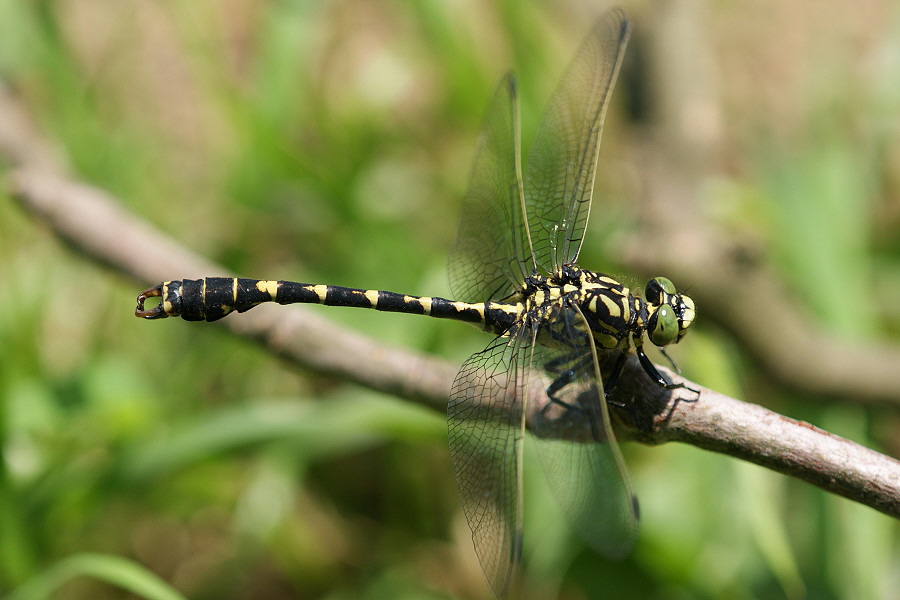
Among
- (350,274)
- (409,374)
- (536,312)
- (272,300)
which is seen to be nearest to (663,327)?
(536,312)

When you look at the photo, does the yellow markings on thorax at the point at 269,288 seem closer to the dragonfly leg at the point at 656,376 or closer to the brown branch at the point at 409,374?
the brown branch at the point at 409,374

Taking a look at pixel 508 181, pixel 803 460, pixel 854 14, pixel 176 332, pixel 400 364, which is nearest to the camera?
pixel 803 460

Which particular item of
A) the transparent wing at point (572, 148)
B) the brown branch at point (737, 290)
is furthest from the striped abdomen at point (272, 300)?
the brown branch at point (737, 290)

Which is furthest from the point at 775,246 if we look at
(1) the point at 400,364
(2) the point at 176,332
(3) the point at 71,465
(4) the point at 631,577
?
(3) the point at 71,465

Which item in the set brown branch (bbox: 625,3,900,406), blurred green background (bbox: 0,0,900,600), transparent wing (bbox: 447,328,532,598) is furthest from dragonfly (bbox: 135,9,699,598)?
brown branch (bbox: 625,3,900,406)

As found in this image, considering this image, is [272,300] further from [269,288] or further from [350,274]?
[350,274]

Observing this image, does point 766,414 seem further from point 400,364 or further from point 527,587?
point 527,587

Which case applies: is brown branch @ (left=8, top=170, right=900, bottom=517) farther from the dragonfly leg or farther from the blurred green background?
the blurred green background
